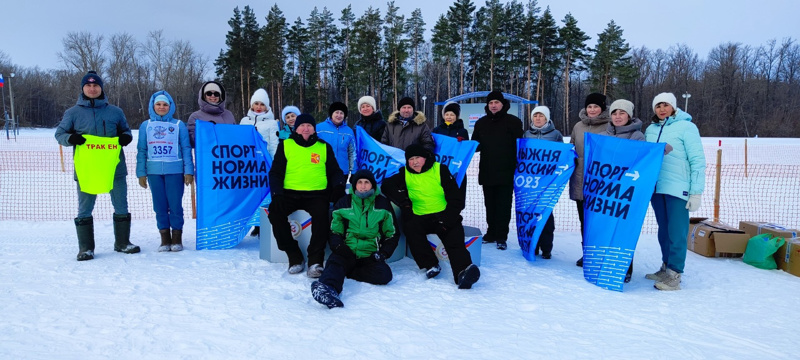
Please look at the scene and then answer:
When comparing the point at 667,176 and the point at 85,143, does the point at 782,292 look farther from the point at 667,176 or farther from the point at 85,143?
the point at 85,143

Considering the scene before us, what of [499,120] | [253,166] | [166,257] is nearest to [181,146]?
[253,166]

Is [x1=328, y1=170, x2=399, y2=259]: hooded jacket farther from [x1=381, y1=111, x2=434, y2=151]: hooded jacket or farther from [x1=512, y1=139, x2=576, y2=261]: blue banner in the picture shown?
[x1=512, y1=139, x2=576, y2=261]: blue banner

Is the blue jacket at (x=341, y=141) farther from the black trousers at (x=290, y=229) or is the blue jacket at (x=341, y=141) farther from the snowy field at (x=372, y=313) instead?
the snowy field at (x=372, y=313)

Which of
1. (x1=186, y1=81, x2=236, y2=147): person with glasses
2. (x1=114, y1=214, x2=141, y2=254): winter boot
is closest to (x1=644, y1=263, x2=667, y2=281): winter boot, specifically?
(x1=186, y1=81, x2=236, y2=147): person with glasses

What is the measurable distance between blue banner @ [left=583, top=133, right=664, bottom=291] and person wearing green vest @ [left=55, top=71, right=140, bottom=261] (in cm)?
479

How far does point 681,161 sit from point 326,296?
3.38m

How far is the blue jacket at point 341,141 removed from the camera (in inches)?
213

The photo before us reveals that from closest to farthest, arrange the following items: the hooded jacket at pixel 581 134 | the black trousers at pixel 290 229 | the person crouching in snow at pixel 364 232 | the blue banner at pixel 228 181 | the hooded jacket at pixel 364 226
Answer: the person crouching in snow at pixel 364 232 < the hooded jacket at pixel 364 226 < the black trousers at pixel 290 229 < the hooded jacket at pixel 581 134 < the blue banner at pixel 228 181

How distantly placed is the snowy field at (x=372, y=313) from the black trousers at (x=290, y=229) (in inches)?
9.4

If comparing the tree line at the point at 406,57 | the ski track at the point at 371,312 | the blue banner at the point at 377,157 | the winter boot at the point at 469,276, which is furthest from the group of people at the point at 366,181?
the tree line at the point at 406,57

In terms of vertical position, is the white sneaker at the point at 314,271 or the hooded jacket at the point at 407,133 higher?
the hooded jacket at the point at 407,133

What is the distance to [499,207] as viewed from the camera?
5672mm

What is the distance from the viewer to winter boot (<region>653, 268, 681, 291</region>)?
4.33m

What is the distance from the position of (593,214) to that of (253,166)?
3.83m
